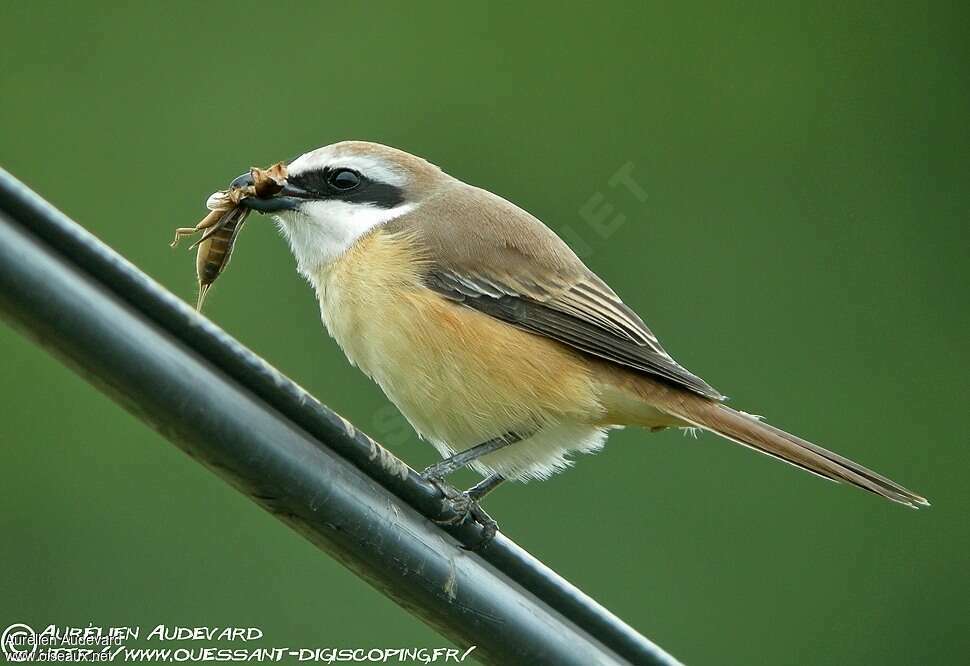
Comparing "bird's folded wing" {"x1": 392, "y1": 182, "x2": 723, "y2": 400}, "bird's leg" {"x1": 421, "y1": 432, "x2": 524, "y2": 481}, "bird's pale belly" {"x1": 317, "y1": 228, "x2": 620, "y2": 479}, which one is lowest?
"bird's leg" {"x1": 421, "y1": 432, "x2": 524, "y2": 481}

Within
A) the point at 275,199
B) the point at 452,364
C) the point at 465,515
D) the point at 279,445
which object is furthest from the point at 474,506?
the point at 275,199

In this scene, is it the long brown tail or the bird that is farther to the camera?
the bird

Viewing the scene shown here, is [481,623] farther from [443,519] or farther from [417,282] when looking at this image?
[417,282]

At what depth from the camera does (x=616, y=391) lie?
3.38 meters

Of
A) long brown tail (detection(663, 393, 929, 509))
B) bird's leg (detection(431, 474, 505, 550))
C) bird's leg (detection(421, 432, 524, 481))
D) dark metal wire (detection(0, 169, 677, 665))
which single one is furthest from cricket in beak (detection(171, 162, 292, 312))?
dark metal wire (detection(0, 169, 677, 665))

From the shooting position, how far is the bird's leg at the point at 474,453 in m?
3.30

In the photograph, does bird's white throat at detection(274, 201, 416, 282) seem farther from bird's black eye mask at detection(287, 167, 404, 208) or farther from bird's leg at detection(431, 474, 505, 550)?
bird's leg at detection(431, 474, 505, 550)

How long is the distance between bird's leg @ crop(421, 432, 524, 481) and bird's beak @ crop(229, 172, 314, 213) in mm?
780

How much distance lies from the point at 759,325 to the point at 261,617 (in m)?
2.16

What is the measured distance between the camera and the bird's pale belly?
3.24 m

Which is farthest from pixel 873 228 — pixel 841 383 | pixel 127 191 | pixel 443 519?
pixel 443 519

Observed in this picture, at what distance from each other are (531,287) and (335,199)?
57 centimetres

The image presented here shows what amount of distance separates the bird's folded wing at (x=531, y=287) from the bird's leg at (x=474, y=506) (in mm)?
430

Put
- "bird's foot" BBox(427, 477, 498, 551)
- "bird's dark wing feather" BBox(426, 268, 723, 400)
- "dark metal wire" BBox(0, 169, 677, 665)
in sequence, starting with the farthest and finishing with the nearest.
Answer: "bird's dark wing feather" BBox(426, 268, 723, 400) → "bird's foot" BBox(427, 477, 498, 551) → "dark metal wire" BBox(0, 169, 677, 665)
